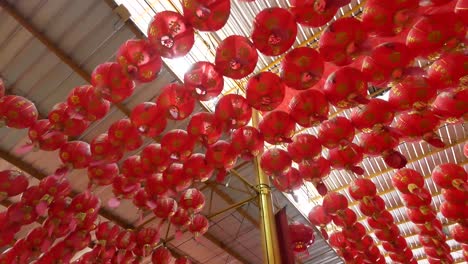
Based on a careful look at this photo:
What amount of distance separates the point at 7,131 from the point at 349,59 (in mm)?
5515

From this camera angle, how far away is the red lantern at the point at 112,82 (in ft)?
12.1

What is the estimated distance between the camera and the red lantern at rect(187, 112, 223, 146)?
13.9 feet

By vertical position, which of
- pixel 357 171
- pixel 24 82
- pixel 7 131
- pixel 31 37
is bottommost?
pixel 357 171

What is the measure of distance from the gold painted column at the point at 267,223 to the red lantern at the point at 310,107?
82.7 inches

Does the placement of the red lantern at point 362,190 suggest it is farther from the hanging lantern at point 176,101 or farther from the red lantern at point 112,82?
the red lantern at point 112,82

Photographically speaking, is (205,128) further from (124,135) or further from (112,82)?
(112,82)

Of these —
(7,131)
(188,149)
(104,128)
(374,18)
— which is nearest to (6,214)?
(7,131)

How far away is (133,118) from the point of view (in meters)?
4.18

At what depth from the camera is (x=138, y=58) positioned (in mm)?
3561

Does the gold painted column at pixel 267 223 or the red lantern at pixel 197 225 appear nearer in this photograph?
the gold painted column at pixel 267 223

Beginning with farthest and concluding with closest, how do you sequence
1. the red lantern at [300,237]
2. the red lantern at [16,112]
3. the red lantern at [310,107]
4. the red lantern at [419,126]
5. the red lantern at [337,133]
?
the red lantern at [300,237]
the red lantern at [419,126]
the red lantern at [337,133]
the red lantern at [16,112]
the red lantern at [310,107]

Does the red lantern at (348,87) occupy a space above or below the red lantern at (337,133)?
above

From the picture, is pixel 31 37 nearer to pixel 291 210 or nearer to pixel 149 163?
pixel 149 163

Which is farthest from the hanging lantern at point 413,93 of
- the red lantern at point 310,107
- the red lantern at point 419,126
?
the red lantern at point 310,107
